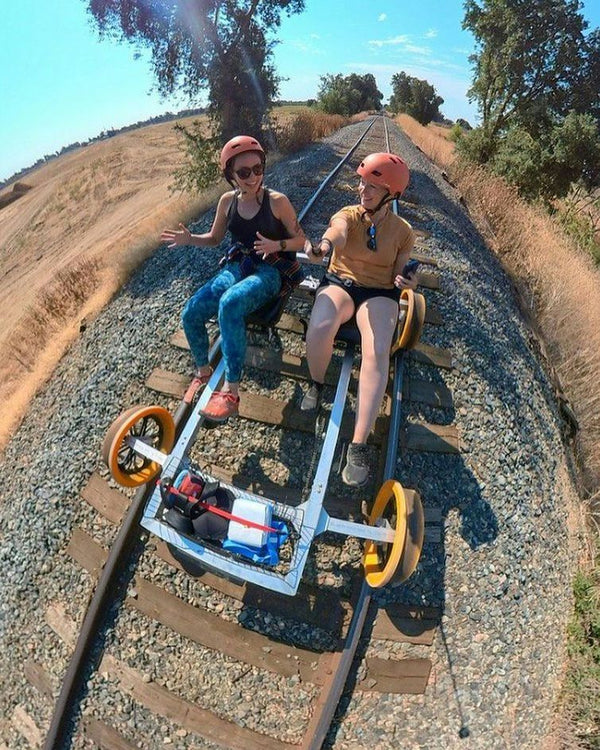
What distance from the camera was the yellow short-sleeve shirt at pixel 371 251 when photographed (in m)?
3.44

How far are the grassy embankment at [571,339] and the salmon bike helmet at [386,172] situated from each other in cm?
314

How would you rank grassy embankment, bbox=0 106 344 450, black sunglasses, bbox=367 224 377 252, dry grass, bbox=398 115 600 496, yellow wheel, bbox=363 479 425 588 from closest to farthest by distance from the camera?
yellow wheel, bbox=363 479 425 588 < black sunglasses, bbox=367 224 377 252 < dry grass, bbox=398 115 600 496 < grassy embankment, bbox=0 106 344 450

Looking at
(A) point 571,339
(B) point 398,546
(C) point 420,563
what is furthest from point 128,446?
(A) point 571,339

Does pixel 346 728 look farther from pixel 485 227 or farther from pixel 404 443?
pixel 485 227

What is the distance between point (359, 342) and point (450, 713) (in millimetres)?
2372

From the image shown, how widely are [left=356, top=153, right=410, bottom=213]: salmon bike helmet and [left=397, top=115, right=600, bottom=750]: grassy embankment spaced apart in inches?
123

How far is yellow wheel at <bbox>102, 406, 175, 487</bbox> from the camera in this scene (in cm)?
310

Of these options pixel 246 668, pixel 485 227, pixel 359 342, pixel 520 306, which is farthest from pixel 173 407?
pixel 485 227

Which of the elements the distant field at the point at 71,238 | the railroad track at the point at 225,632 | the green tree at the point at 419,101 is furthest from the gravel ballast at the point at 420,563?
the green tree at the point at 419,101

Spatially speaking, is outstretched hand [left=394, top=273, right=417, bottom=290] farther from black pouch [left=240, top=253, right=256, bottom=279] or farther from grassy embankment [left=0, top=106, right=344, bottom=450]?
grassy embankment [left=0, top=106, right=344, bottom=450]

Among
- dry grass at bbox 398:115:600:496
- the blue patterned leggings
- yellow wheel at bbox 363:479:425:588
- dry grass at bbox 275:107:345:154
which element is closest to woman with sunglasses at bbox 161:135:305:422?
the blue patterned leggings

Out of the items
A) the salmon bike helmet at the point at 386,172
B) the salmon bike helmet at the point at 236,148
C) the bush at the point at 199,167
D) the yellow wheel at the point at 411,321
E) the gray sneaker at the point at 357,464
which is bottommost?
the gray sneaker at the point at 357,464

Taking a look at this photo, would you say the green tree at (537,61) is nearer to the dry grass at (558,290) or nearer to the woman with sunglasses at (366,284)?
the dry grass at (558,290)

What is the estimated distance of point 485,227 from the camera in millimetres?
9672
